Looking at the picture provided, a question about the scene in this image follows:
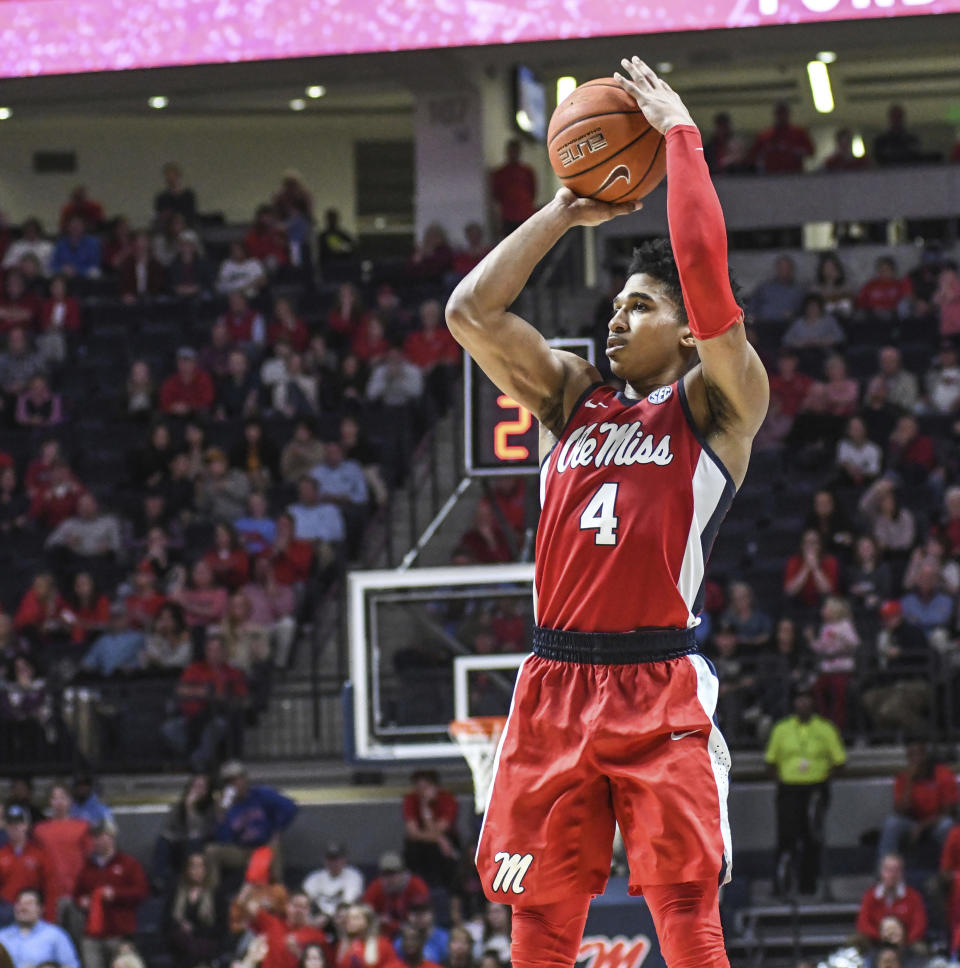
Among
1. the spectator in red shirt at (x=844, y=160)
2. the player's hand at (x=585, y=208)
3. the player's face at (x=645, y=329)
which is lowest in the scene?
the player's face at (x=645, y=329)

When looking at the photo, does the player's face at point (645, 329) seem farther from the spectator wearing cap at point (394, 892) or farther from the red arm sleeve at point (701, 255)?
the spectator wearing cap at point (394, 892)

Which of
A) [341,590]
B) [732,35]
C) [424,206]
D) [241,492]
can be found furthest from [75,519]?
[732,35]

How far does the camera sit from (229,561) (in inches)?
534

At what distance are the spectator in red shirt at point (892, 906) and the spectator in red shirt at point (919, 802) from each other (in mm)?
769

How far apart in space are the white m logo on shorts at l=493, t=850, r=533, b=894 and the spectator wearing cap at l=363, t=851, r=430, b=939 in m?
7.16

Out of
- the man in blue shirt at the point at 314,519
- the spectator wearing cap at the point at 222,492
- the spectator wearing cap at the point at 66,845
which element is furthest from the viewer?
the spectator wearing cap at the point at 222,492

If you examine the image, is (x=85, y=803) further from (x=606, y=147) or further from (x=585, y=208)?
(x=606, y=147)

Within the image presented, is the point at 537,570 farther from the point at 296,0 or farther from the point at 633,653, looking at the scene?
the point at 296,0

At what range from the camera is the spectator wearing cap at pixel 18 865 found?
11234 mm

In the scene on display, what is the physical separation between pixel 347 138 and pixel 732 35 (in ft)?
26.0

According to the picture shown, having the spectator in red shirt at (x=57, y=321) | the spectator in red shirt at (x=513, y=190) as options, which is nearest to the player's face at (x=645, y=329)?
the spectator in red shirt at (x=57, y=321)

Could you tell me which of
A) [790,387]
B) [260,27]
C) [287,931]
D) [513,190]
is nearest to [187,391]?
[260,27]

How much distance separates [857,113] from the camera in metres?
22.0

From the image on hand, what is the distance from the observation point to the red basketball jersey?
397 centimetres
